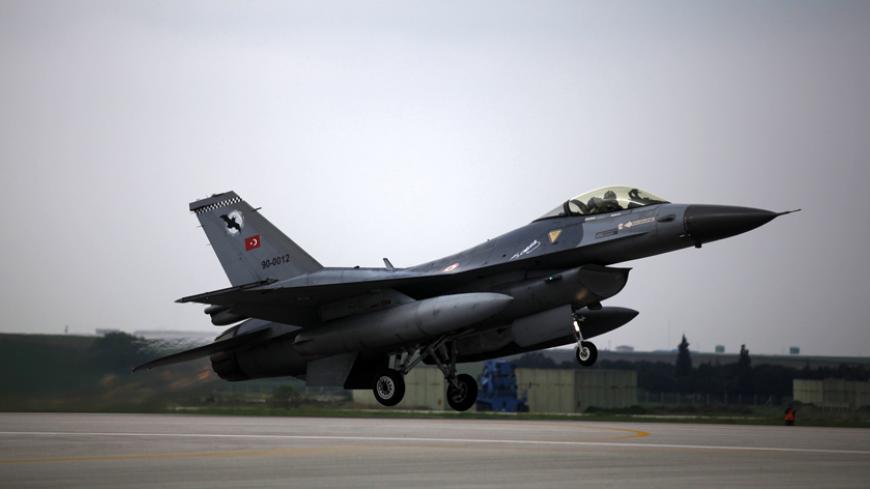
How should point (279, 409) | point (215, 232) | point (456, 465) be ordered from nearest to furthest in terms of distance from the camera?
point (456, 465) → point (215, 232) → point (279, 409)

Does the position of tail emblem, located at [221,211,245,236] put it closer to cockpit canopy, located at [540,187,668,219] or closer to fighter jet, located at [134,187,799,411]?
fighter jet, located at [134,187,799,411]

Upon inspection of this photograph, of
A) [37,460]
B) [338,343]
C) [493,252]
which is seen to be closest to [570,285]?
[493,252]

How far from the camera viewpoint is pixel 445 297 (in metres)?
21.6

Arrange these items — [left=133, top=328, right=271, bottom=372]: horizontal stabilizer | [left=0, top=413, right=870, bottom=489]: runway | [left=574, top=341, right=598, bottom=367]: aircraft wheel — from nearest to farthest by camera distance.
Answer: [left=0, top=413, right=870, bottom=489]: runway
[left=574, top=341, right=598, bottom=367]: aircraft wheel
[left=133, top=328, right=271, bottom=372]: horizontal stabilizer

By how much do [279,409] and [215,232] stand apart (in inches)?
767

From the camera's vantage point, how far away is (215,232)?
26.2 metres

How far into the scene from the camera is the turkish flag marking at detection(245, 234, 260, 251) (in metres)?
25.7

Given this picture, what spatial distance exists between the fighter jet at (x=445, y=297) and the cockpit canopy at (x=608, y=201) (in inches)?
0.9

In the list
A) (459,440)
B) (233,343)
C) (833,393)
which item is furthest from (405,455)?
(833,393)

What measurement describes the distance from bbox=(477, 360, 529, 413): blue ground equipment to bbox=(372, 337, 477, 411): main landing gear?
89.5 feet

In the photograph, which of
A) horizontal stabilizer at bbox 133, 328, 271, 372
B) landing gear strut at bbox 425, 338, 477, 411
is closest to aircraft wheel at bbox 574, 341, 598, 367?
landing gear strut at bbox 425, 338, 477, 411

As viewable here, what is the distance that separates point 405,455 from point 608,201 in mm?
7417

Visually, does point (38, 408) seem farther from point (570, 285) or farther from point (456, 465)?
point (570, 285)

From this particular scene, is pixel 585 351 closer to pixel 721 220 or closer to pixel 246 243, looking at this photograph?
pixel 721 220
